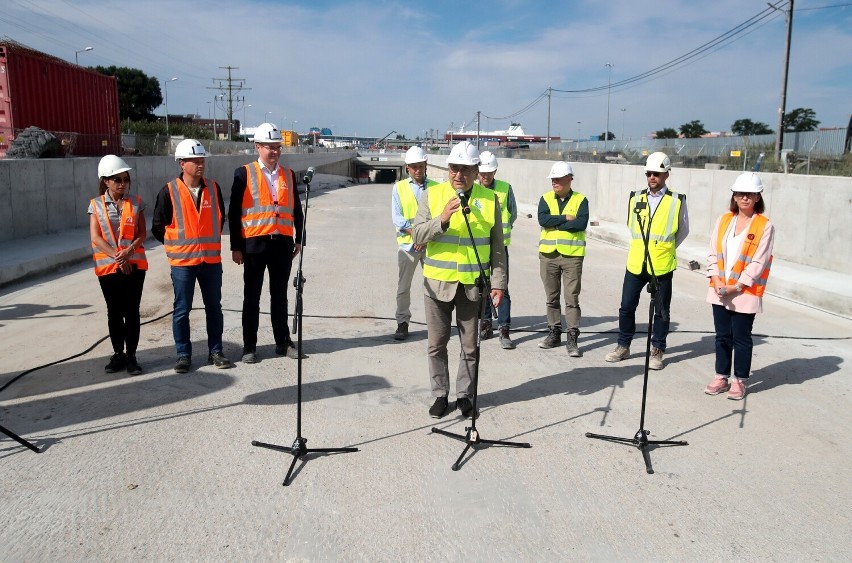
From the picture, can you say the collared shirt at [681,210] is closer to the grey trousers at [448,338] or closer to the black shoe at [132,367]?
the grey trousers at [448,338]

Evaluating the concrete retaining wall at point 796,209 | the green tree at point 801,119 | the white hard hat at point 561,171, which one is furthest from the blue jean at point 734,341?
the green tree at point 801,119

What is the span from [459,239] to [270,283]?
243 cm

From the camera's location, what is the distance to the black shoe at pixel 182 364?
6426 millimetres

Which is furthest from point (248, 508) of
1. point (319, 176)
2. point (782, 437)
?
point (319, 176)

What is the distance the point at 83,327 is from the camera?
316 inches

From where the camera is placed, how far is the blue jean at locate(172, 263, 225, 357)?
6473 millimetres

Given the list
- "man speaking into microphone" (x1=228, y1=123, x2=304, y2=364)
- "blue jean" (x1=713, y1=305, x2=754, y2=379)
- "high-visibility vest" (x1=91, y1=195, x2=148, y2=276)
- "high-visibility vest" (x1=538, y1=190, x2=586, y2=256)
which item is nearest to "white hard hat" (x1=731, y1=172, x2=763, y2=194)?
"blue jean" (x1=713, y1=305, x2=754, y2=379)

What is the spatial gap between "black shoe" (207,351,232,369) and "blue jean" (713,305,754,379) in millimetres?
4352

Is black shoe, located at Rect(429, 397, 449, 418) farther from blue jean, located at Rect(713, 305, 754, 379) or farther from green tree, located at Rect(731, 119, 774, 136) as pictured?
green tree, located at Rect(731, 119, 774, 136)

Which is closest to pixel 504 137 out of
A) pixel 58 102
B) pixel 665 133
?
pixel 665 133

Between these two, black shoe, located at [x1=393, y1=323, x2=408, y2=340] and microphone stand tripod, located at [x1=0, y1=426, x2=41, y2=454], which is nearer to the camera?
microphone stand tripod, located at [x1=0, y1=426, x2=41, y2=454]

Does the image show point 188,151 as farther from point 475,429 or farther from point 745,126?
point 745,126

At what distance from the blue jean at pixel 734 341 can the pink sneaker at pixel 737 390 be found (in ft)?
0.19

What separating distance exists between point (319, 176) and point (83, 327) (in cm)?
4102
